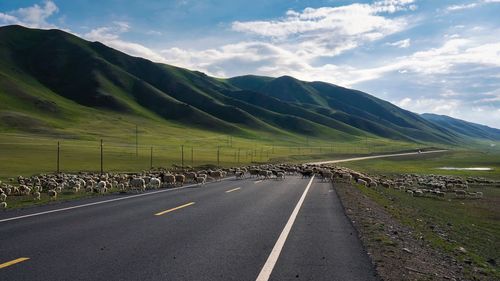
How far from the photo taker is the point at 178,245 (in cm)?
964

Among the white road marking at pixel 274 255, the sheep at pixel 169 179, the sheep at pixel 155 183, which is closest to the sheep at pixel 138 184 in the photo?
the sheep at pixel 155 183

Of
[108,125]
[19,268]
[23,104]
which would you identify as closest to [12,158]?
[19,268]

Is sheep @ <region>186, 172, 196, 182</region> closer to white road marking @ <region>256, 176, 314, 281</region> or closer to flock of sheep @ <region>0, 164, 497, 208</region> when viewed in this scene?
flock of sheep @ <region>0, 164, 497, 208</region>

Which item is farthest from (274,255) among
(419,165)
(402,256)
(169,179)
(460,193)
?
(419,165)

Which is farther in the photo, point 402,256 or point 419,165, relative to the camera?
point 419,165

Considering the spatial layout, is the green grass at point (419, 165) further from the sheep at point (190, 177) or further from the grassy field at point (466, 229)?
the sheep at point (190, 177)

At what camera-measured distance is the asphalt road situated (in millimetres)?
7531

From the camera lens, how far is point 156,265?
7.88 m

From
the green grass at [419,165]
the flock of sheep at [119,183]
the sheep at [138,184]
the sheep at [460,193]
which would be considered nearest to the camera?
the flock of sheep at [119,183]

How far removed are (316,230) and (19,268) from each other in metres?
7.74

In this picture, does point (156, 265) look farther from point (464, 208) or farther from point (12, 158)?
point (12, 158)

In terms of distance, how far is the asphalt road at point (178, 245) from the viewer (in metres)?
7.53

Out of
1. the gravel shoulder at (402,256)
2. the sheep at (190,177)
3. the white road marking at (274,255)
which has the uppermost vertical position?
the white road marking at (274,255)

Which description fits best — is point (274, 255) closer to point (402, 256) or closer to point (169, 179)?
point (402, 256)
